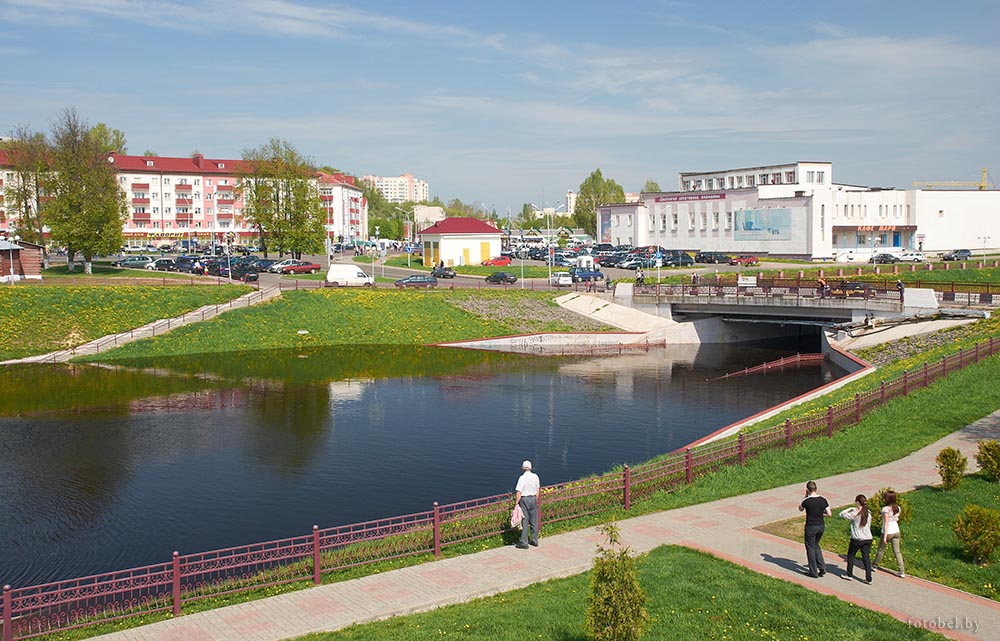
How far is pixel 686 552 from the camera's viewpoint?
1695 centimetres

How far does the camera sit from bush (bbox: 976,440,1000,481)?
810 inches

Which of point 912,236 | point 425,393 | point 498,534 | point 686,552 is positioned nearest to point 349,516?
point 498,534

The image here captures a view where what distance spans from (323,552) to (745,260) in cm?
8217

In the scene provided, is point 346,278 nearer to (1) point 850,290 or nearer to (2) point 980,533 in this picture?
(1) point 850,290

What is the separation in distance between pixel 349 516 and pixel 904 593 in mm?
14384

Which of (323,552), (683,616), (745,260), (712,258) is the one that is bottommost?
(323,552)

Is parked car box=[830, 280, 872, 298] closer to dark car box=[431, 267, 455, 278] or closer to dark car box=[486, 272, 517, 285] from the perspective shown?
dark car box=[486, 272, 517, 285]

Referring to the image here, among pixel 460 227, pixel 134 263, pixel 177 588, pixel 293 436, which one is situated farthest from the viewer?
pixel 460 227

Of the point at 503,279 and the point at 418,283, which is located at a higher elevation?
the point at 503,279

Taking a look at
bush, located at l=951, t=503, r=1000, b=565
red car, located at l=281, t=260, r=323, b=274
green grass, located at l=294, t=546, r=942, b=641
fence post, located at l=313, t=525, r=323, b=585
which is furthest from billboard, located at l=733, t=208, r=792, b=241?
fence post, located at l=313, t=525, r=323, b=585

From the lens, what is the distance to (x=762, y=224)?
99000mm

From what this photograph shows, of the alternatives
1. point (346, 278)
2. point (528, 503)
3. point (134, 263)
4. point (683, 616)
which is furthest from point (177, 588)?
point (134, 263)

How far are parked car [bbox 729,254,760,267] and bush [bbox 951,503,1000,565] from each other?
76378 mm

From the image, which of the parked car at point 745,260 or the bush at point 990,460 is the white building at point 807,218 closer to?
the parked car at point 745,260
